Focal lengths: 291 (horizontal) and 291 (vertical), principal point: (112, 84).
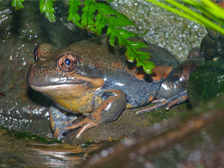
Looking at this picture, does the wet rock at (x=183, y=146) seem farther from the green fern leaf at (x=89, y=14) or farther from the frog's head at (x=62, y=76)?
the frog's head at (x=62, y=76)

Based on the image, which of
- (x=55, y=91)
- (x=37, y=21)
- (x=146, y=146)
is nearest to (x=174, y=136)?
(x=146, y=146)

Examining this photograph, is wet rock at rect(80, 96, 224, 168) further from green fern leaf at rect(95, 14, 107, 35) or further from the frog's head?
the frog's head

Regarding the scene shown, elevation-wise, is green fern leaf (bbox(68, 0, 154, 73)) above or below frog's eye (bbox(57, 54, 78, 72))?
above

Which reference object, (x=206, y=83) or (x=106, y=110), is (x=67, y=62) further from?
(x=206, y=83)

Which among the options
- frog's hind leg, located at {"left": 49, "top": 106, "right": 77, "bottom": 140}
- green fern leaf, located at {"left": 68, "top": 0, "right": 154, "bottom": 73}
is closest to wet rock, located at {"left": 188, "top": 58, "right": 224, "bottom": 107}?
green fern leaf, located at {"left": 68, "top": 0, "right": 154, "bottom": 73}

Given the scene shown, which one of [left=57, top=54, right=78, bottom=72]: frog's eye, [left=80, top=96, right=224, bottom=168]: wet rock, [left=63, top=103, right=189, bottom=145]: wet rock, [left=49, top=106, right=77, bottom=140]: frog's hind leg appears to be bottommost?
[left=49, top=106, right=77, bottom=140]: frog's hind leg

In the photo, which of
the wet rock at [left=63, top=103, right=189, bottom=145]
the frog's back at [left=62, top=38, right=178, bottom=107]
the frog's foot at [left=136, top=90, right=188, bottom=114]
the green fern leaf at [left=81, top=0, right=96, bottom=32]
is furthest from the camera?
the frog's foot at [left=136, top=90, right=188, bottom=114]

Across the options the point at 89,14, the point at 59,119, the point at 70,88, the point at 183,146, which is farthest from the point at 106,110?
the point at 183,146
